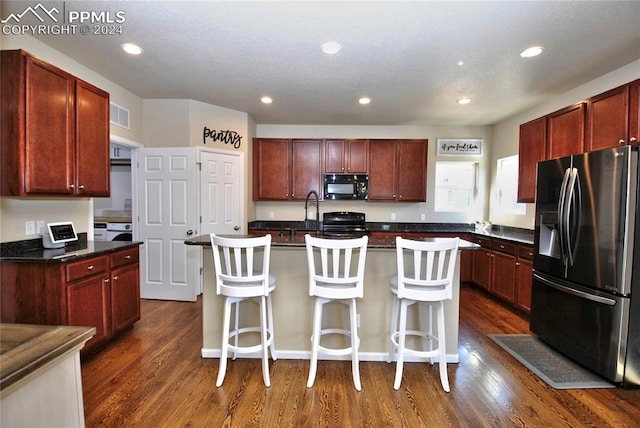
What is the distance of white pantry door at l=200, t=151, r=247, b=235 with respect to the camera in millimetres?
4195

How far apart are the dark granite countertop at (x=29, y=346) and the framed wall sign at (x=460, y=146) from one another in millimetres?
5376

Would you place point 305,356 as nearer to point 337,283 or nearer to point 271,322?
point 271,322

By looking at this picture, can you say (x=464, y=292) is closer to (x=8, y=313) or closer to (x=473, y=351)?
(x=473, y=351)

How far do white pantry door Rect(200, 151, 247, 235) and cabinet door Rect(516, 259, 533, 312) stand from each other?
3811 millimetres

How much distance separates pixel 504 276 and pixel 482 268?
1.69 feet

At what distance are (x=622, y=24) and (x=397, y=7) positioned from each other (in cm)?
170

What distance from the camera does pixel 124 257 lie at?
9.71 feet

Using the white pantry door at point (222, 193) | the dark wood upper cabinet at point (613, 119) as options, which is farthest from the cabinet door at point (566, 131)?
the white pantry door at point (222, 193)

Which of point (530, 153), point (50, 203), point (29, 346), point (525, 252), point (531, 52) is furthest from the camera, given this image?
point (530, 153)

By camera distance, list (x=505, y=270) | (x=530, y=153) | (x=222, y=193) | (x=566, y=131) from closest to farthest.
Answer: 1. (x=566, y=131)
2. (x=530, y=153)
3. (x=505, y=270)
4. (x=222, y=193)

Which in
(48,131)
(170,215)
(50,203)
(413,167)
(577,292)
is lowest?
(577,292)

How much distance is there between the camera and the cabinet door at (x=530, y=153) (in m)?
3.64

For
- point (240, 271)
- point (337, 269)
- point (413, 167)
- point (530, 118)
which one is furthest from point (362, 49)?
point (530, 118)

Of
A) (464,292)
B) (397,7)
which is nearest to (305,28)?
(397,7)
